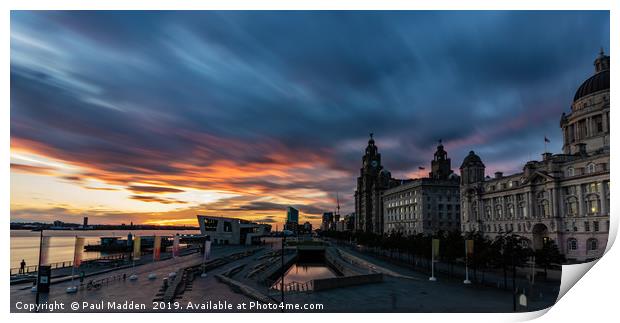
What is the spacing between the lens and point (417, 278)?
56906 mm

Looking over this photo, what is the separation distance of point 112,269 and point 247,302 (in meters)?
41.9

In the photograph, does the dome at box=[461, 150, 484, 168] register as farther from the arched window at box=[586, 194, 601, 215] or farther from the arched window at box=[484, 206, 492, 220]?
the arched window at box=[586, 194, 601, 215]

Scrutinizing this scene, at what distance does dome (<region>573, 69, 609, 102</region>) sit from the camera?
9912 centimetres

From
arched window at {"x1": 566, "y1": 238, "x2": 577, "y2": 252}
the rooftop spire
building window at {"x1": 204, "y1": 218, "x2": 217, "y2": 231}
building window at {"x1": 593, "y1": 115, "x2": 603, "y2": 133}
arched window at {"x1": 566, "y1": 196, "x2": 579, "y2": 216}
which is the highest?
the rooftop spire

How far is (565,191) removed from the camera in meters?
84.7

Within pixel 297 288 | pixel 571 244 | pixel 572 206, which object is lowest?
pixel 297 288

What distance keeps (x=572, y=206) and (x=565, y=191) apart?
338cm

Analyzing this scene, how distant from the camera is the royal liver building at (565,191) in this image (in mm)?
76812

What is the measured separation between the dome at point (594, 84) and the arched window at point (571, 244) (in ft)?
132

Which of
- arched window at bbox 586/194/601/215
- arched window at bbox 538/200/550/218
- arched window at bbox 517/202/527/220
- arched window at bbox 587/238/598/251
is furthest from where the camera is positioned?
arched window at bbox 517/202/527/220

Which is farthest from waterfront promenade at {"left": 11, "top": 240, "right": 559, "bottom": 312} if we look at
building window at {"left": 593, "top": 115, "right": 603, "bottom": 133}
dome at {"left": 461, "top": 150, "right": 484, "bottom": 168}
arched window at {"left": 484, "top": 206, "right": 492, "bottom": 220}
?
dome at {"left": 461, "top": 150, "right": 484, "bottom": 168}

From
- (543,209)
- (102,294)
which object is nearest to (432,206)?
(543,209)

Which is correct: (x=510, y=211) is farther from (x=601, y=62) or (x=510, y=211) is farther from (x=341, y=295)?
(x=341, y=295)
